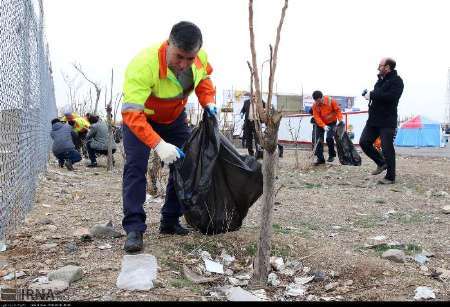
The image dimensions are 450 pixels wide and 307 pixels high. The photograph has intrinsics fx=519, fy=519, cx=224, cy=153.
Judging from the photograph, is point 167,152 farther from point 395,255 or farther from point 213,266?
point 395,255

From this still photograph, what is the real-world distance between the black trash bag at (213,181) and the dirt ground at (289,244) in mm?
173

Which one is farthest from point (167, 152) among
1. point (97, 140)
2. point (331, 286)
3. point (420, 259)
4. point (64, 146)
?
point (97, 140)

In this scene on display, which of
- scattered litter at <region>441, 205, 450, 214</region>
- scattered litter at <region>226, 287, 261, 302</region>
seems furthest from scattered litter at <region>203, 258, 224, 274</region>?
scattered litter at <region>441, 205, 450, 214</region>

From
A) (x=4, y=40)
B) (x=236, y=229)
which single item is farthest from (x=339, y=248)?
(x=4, y=40)

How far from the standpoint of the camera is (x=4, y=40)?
10.0 feet

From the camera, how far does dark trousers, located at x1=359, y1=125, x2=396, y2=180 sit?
259 inches

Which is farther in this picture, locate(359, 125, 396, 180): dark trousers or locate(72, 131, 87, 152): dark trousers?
locate(72, 131, 87, 152): dark trousers

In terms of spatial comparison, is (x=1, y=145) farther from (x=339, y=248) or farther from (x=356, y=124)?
(x=356, y=124)

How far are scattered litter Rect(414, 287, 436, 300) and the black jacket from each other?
13.8 feet

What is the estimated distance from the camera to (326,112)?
9.09 meters

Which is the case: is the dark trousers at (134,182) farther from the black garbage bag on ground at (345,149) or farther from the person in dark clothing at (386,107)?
the black garbage bag on ground at (345,149)

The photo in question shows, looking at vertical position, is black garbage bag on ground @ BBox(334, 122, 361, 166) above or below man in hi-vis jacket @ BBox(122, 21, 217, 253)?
below

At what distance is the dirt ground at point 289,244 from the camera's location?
260 cm

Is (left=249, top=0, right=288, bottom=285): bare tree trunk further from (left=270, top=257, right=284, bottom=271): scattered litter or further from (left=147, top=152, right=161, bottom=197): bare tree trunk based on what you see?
(left=147, top=152, right=161, bottom=197): bare tree trunk
